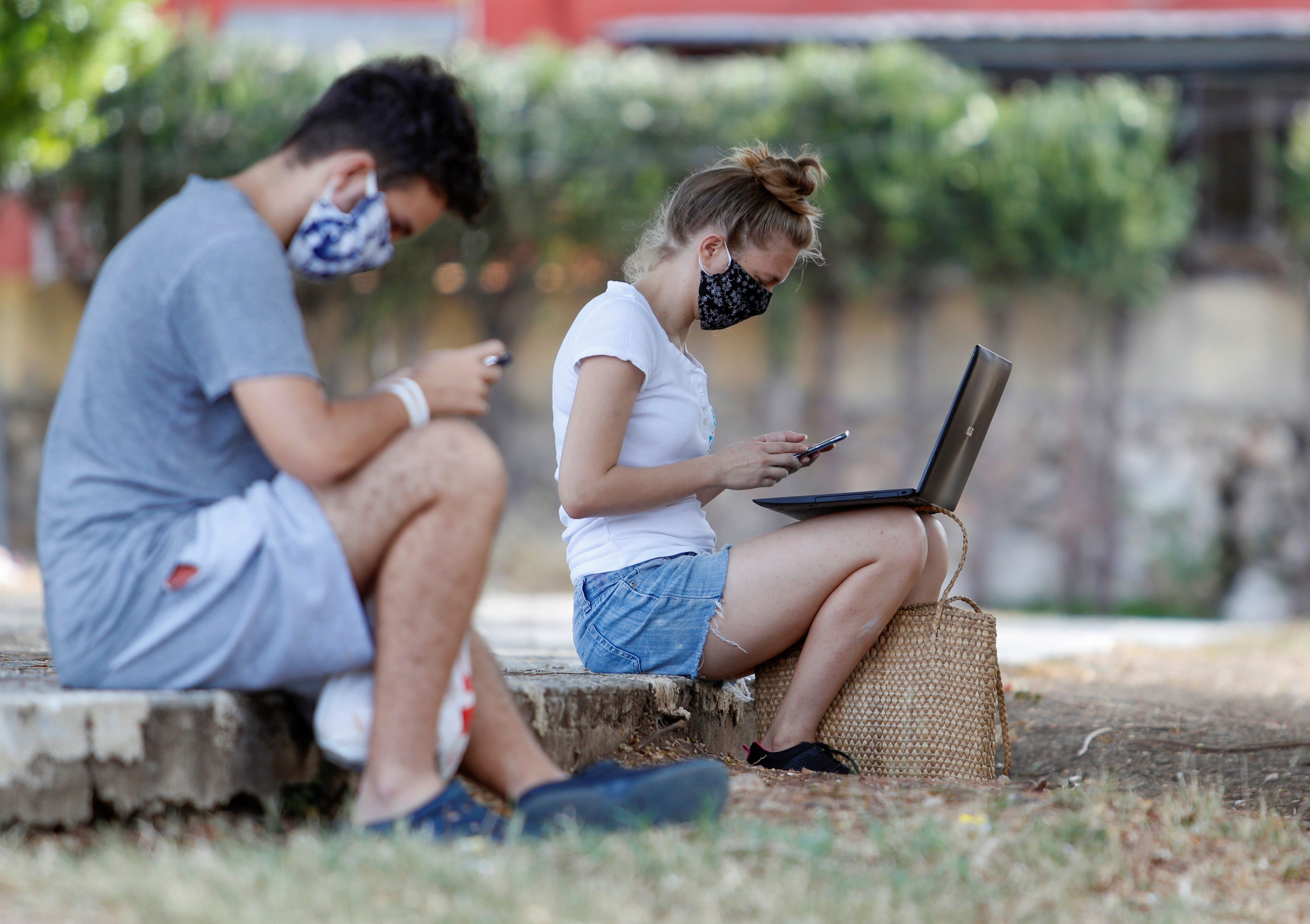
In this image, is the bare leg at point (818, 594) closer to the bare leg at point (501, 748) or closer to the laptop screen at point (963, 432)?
the laptop screen at point (963, 432)

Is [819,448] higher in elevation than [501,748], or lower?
higher

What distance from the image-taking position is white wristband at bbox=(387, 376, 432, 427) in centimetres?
206

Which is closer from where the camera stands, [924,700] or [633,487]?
[633,487]

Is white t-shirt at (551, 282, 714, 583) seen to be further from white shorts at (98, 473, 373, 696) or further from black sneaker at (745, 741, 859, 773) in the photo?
white shorts at (98, 473, 373, 696)

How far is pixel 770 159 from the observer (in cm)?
304

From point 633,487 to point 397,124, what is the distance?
99 cm

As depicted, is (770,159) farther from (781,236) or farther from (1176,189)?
(1176,189)

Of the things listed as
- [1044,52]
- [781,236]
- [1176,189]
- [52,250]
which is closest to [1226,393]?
[1176,189]

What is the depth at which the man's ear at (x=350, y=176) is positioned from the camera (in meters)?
2.08

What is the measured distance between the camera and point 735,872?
187cm

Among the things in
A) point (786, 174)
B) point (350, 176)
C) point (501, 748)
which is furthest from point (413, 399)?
point (786, 174)

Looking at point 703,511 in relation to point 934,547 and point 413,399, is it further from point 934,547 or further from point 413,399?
point 413,399

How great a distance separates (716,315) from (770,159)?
0.38 meters

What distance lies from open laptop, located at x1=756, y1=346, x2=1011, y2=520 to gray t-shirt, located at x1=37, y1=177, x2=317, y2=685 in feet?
3.98
